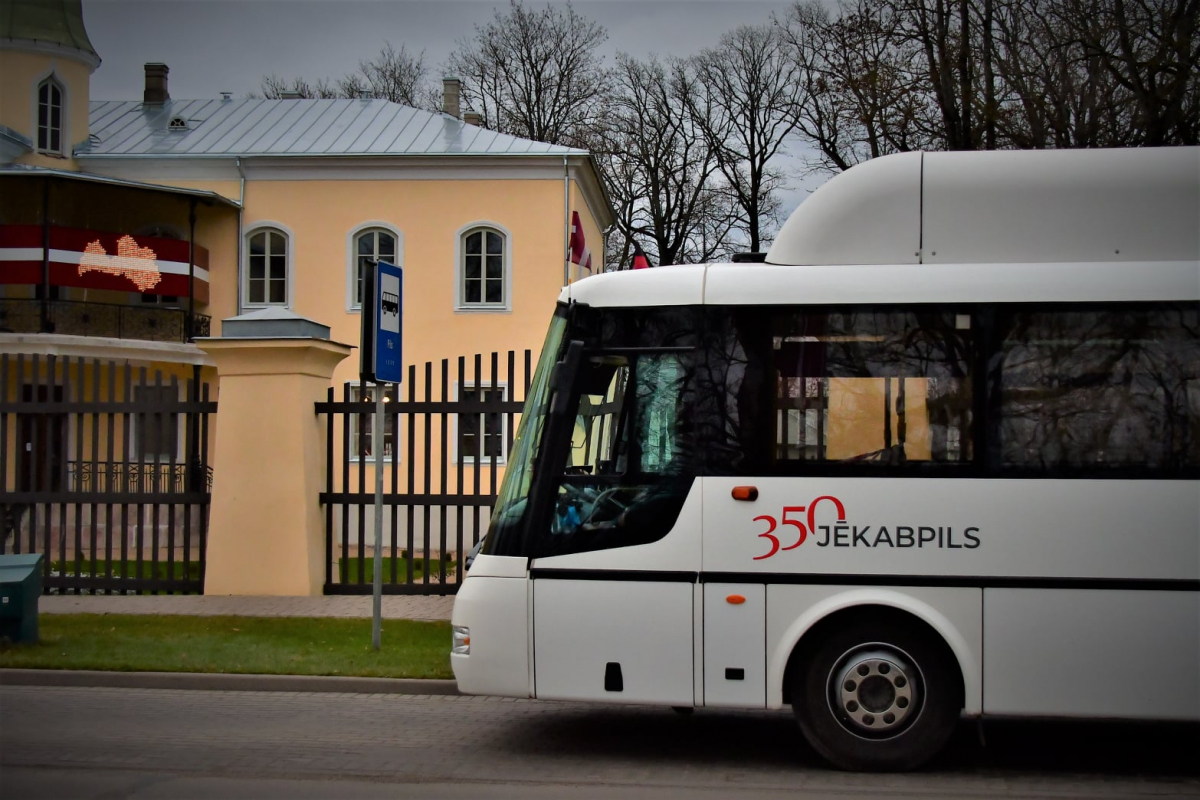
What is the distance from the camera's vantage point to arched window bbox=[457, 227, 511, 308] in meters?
29.2

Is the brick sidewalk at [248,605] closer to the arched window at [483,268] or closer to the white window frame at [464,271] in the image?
the white window frame at [464,271]

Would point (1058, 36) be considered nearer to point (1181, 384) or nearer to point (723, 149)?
point (1181, 384)

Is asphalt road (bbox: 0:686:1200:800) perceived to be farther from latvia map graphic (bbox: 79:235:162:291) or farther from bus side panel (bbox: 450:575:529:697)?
latvia map graphic (bbox: 79:235:162:291)

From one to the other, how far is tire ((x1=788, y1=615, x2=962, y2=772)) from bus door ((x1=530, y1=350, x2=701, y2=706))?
0.77 metres

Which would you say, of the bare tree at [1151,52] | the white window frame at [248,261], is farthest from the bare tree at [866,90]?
the white window frame at [248,261]

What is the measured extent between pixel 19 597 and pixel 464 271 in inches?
772

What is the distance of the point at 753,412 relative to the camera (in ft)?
23.0

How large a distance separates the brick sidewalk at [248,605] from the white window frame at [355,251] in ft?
53.7

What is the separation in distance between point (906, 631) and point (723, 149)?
41.1 meters

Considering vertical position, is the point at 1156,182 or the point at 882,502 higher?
the point at 1156,182

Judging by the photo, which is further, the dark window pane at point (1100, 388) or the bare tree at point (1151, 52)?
the bare tree at point (1151, 52)

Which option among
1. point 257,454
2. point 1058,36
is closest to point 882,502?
point 257,454

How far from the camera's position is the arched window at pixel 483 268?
95.8 ft

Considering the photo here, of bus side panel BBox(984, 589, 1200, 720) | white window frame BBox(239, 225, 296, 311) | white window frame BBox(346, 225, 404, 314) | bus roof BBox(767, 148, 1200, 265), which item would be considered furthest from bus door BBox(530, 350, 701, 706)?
white window frame BBox(239, 225, 296, 311)
